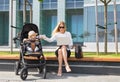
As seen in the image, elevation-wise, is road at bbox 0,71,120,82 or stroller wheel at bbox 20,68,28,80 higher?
stroller wheel at bbox 20,68,28,80

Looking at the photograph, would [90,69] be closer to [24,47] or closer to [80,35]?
[24,47]

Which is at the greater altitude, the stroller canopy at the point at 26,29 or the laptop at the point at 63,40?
the stroller canopy at the point at 26,29

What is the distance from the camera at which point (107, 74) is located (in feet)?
30.6

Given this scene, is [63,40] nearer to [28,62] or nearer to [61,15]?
[28,62]

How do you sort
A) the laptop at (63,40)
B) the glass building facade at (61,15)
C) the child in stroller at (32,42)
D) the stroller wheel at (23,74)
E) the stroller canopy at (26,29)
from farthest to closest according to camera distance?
the glass building facade at (61,15), the stroller canopy at (26,29), the laptop at (63,40), the child in stroller at (32,42), the stroller wheel at (23,74)

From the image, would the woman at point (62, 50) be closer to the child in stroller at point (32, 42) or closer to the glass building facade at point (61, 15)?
the child in stroller at point (32, 42)

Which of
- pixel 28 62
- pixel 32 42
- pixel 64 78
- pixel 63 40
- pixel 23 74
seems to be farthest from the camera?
pixel 63 40

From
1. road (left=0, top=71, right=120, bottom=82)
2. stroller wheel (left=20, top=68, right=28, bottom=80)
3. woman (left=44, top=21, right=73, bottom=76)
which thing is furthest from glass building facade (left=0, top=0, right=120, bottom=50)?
stroller wheel (left=20, top=68, right=28, bottom=80)

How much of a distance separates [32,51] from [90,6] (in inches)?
1566

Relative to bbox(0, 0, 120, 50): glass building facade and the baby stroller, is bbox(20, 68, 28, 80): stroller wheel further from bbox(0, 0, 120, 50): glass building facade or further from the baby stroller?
bbox(0, 0, 120, 50): glass building facade

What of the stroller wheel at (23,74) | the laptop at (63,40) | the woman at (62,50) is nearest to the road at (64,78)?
the stroller wheel at (23,74)

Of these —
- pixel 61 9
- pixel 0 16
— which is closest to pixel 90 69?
pixel 61 9

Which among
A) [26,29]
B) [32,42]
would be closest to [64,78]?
[32,42]

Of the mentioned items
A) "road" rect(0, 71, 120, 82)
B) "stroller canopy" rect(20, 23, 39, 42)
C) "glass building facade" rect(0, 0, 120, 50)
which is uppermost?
"glass building facade" rect(0, 0, 120, 50)
